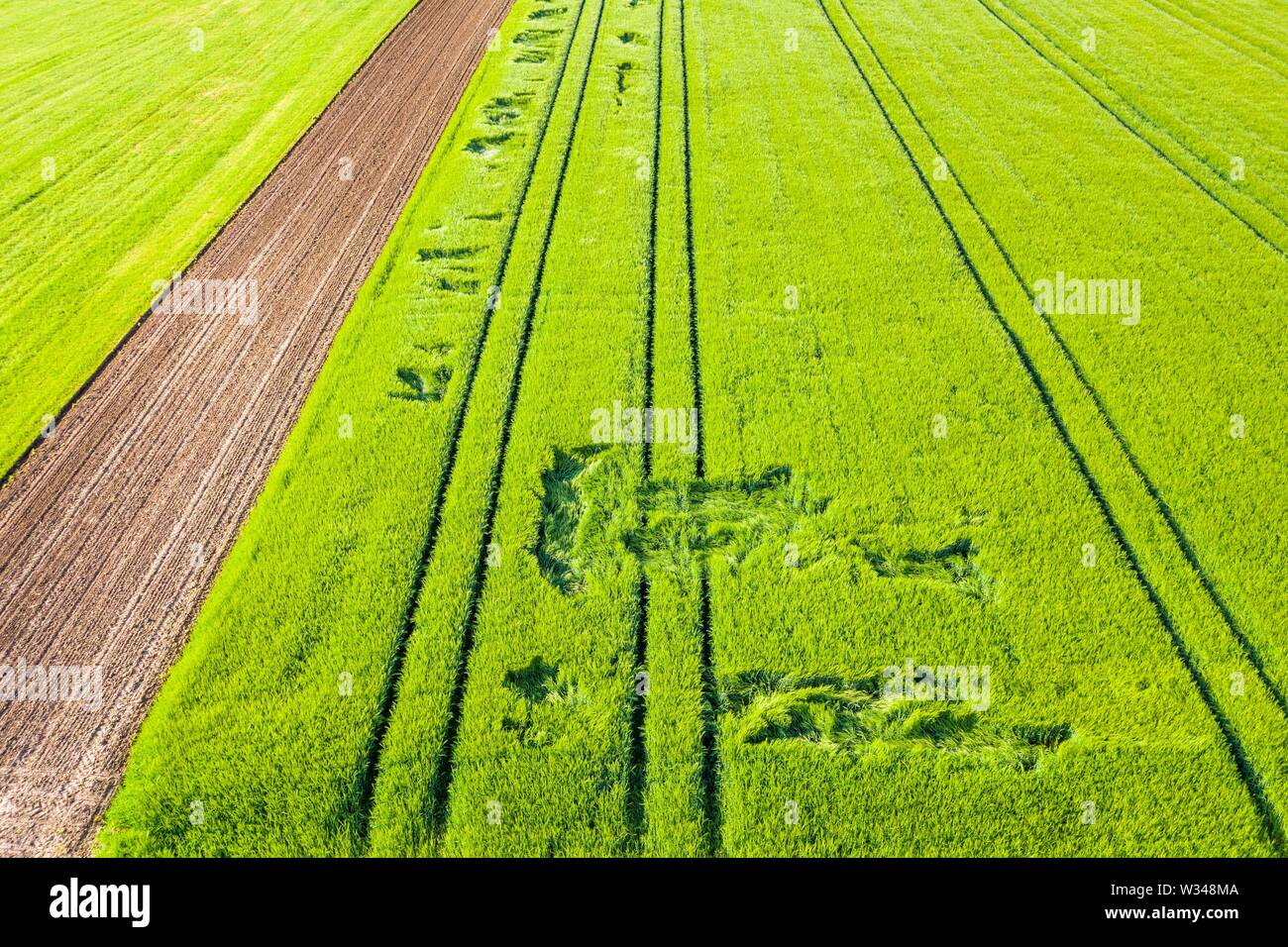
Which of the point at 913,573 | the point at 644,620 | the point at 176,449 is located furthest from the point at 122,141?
the point at 913,573

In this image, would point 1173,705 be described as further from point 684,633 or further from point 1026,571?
point 684,633

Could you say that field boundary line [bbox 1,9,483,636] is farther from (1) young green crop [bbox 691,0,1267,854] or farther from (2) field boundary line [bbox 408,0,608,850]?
(1) young green crop [bbox 691,0,1267,854]

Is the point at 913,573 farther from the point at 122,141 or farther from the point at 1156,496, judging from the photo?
the point at 122,141

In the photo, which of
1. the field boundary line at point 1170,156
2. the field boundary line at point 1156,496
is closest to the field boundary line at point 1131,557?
the field boundary line at point 1156,496

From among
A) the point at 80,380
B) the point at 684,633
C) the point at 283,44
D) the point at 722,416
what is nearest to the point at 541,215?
the point at 722,416
